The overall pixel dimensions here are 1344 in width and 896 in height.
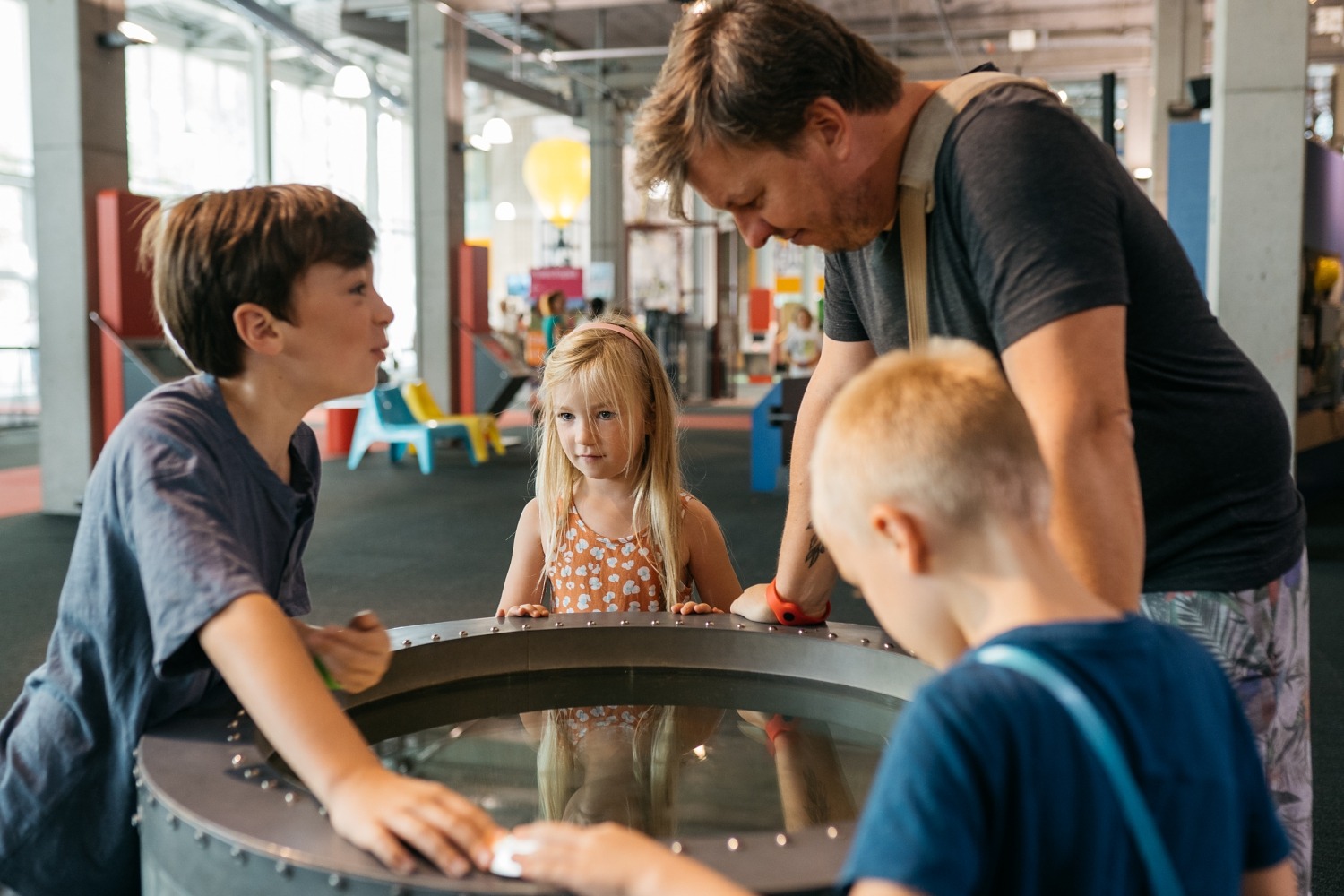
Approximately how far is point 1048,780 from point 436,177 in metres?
10.7

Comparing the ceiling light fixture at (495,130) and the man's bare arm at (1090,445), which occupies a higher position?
the ceiling light fixture at (495,130)

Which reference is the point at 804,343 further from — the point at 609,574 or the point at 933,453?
the point at 933,453

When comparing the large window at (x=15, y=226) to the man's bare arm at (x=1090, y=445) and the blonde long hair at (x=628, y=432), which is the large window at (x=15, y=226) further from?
the man's bare arm at (x=1090, y=445)

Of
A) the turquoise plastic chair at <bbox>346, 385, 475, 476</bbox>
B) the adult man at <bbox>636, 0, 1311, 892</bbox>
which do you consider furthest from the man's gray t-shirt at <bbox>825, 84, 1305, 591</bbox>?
the turquoise plastic chair at <bbox>346, 385, 475, 476</bbox>

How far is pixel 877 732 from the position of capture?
1414 millimetres

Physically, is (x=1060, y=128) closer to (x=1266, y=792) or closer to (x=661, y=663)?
(x=1266, y=792)

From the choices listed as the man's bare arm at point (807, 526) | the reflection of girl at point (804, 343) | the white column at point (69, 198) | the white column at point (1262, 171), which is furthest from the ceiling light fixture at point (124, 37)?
the reflection of girl at point (804, 343)

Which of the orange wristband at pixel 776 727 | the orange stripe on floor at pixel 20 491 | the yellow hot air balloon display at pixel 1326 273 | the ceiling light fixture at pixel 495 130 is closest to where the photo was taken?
the orange wristband at pixel 776 727

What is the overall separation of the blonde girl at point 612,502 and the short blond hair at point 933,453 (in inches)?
54.3

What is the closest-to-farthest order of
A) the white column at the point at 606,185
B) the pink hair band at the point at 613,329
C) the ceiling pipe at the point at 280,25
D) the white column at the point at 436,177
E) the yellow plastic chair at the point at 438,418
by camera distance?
the pink hair band at the point at 613,329 < the yellow plastic chair at the point at 438,418 < the white column at the point at 436,177 < the ceiling pipe at the point at 280,25 < the white column at the point at 606,185

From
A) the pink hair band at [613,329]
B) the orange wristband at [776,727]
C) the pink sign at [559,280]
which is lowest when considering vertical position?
the orange wristband at [776,727]

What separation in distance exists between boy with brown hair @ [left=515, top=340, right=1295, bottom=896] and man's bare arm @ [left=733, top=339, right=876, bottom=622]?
0.75 meters

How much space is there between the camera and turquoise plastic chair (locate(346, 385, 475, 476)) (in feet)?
30.9

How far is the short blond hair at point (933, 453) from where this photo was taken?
2.58ft
